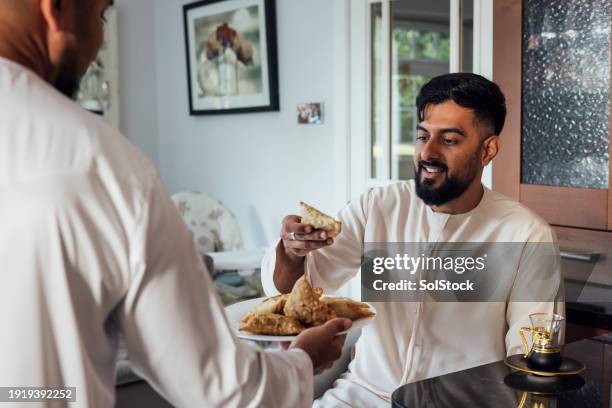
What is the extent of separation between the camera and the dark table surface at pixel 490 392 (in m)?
1.35

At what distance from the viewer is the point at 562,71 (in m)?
2.32

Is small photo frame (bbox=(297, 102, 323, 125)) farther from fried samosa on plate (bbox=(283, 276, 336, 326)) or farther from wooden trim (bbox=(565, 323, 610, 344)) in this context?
fried samosa on plate (bbox=(283, 276, 336, 326))

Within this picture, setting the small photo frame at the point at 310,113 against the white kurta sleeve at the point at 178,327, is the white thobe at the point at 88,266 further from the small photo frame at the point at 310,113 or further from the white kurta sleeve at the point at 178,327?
the small photo frame at the point at 310,113

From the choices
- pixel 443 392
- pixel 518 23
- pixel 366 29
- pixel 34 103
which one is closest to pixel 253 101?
pixel 366 29

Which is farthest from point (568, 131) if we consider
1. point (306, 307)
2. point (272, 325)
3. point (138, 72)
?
point (138, 72)

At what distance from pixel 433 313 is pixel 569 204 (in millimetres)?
→ 728

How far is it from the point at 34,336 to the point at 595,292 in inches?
74.7

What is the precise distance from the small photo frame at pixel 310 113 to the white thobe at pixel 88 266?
2.93 metres

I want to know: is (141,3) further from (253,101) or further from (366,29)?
(366,29)

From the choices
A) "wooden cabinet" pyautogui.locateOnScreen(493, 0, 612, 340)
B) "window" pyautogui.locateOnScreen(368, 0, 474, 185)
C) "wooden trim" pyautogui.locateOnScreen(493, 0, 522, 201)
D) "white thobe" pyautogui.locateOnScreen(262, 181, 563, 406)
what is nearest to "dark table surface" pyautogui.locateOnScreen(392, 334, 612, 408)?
"white thobe" pyautogui.locateOnScreen(262, 181, 563, 406)

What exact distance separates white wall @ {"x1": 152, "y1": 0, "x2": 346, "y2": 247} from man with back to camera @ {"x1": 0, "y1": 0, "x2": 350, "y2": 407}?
2747 mm

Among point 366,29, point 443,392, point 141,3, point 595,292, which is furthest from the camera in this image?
point 141,3

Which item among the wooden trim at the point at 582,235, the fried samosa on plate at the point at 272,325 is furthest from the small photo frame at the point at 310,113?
the fried samosa on plate at the point at 272,325

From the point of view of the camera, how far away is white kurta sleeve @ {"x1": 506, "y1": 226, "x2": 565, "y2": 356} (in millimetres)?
1831
